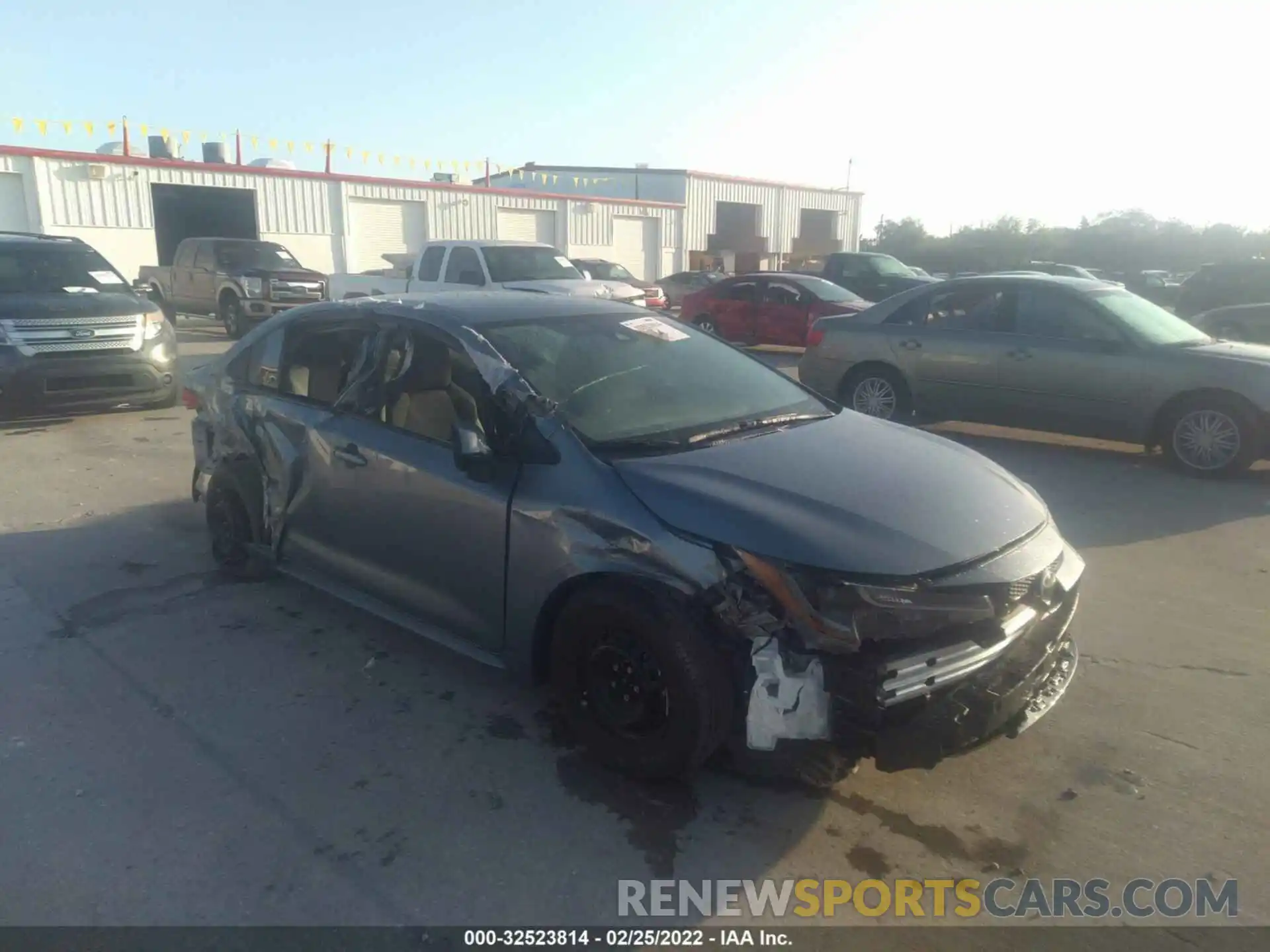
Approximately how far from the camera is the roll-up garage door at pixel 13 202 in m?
20.6

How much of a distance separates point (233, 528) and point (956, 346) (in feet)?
21.0

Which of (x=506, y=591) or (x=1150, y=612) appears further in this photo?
(x=1150, y=612)

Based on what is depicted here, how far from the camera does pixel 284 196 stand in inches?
1000

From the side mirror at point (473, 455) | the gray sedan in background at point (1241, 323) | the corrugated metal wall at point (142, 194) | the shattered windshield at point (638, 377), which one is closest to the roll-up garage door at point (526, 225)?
the corrugated metal wall at point (142, 194)

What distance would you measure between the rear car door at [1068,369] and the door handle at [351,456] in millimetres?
6186

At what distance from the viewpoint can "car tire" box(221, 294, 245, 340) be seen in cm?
1756

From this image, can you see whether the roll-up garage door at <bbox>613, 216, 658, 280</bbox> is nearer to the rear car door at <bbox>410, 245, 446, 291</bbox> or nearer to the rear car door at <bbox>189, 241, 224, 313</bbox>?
the rear car door at <bbox>189, 241, 224, 313</bbox>

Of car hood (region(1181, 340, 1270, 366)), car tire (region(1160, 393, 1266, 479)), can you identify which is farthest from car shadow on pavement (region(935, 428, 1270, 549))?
car hood (region(1181, 340, 1270, 366))

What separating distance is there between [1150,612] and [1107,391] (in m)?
3.49

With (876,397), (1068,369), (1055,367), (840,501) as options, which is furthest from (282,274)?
(840,501)

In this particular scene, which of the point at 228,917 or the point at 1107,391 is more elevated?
the point at 1107,391

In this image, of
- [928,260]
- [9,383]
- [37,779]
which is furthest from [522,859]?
[928,260]

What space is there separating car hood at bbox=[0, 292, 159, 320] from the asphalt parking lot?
499cm

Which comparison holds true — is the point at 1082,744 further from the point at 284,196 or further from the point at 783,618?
the point at 284,196
